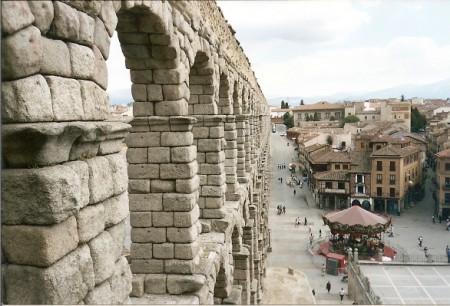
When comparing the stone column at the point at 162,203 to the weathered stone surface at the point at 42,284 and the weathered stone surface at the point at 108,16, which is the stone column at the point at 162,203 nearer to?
the weathered stone surface at the point at 108,16

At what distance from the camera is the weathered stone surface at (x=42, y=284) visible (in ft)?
10.7

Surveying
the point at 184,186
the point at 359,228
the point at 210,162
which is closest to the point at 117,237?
the point at 184,186

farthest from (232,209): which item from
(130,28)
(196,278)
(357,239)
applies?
(357,239)

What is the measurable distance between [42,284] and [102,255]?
783 millimetres

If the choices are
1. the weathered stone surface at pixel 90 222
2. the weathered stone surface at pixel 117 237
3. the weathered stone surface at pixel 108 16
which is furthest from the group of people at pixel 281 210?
the weathered stone surface at pixel 90 222

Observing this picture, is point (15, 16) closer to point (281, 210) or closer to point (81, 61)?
point (81, 61)

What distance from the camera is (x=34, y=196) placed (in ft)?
10.7

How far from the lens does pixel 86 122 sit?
3.74 m

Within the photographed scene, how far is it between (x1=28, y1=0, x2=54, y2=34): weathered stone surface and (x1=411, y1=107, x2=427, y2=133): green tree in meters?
72.6

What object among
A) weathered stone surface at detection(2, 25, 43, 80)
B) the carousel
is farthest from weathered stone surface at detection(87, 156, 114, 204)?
the carousel

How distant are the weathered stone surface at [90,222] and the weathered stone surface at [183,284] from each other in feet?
13.0

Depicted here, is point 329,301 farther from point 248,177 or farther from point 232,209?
point 232,209

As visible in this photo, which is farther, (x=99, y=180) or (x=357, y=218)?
(x=357, y=218)

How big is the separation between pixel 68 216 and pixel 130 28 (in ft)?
13.6
